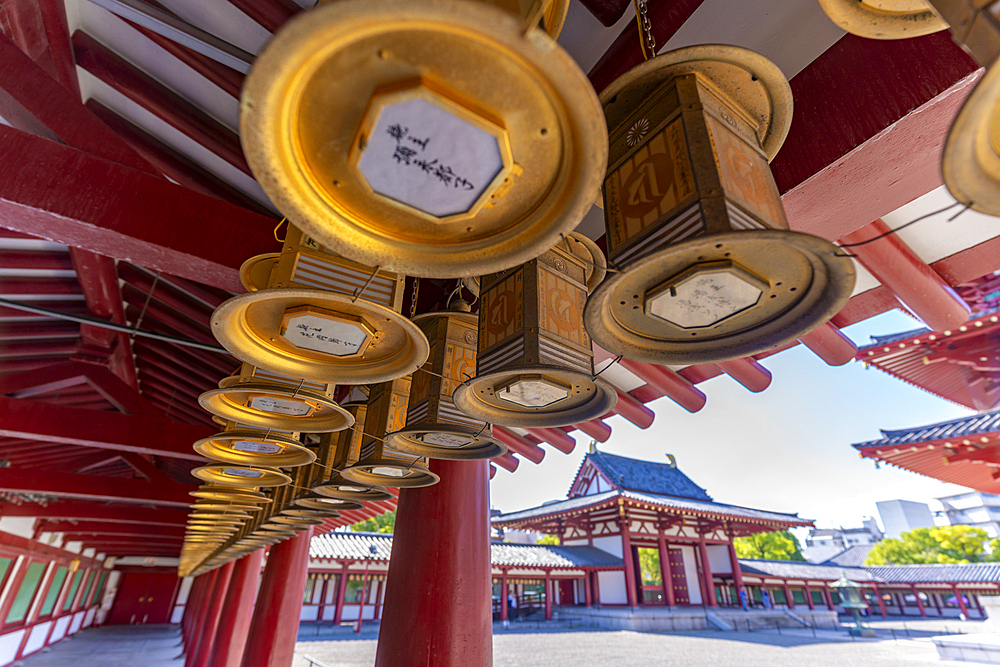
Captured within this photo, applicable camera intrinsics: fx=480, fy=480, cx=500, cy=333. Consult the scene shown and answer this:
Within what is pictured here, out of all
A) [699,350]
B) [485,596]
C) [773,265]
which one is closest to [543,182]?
[773,265]

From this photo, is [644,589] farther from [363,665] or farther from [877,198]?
[877,198]

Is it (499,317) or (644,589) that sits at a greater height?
(499,317)

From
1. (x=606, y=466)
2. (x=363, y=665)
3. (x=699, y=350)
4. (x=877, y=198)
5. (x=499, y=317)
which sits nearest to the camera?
(x=699, y=350)

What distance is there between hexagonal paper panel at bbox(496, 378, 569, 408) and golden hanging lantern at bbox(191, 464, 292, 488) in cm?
239

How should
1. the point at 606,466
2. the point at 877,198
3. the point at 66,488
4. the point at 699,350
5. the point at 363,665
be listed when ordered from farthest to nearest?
the point at 606,466 < the point at 363,665 < the point at 66,488 < the point at 877,198 < the point at 699,350

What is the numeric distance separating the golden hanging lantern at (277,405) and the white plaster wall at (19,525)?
12269 millimetres

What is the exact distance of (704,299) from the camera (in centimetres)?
114

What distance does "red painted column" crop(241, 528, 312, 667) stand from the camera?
7320mm

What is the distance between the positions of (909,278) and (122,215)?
3894mm

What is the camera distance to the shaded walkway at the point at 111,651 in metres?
13.5

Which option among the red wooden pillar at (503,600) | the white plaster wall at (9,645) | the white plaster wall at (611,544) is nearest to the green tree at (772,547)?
the white plaster wall at (611,544)

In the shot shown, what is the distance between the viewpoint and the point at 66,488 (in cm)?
730

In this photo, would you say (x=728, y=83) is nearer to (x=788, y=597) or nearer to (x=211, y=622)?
(x=211, y=622)

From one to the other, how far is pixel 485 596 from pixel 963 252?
3.59 metres
